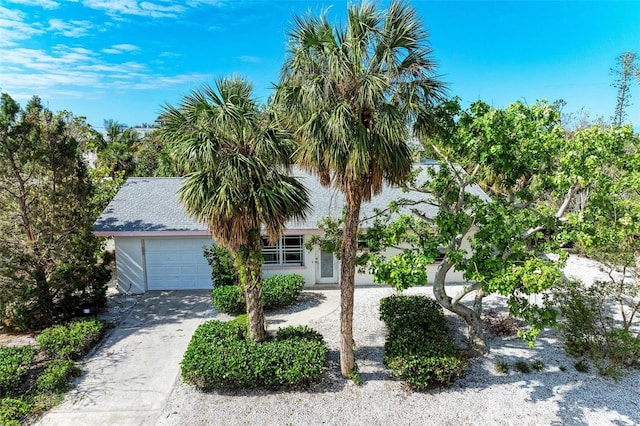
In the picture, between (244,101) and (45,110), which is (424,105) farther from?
Result: (45,110)

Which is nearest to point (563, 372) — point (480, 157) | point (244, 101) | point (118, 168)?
point (480, 157)

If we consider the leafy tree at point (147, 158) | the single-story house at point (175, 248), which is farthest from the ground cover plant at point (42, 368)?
the leafy tree at point (147, 158)

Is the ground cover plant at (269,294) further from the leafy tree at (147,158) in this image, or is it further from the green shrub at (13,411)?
the leafy tree at (147,158)

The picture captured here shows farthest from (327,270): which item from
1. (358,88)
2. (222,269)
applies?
(358,88)

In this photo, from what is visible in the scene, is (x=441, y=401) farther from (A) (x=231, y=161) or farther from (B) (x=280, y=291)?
(A) (x=231, y=161)

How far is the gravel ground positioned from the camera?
779cm

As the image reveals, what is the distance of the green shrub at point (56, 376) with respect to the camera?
8539 millimetres

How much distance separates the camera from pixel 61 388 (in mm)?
8680

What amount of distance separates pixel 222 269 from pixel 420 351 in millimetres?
7485

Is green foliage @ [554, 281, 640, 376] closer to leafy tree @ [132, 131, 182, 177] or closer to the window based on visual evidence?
the window

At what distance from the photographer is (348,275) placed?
8133mm

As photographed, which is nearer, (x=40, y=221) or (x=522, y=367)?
(x=522, y=367)

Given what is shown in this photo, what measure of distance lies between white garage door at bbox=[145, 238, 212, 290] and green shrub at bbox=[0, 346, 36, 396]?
17.2 feet

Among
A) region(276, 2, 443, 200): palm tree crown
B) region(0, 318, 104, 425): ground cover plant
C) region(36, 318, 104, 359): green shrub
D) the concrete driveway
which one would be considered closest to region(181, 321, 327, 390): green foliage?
the concrete driveway
